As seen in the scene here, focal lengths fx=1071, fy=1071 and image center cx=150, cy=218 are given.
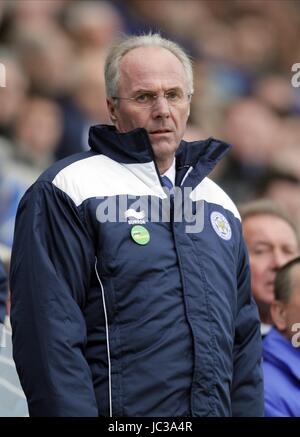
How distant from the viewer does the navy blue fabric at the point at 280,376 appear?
140 inches

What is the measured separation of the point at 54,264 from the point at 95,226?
14cm

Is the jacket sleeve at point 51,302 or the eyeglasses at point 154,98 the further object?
the eyeglasses at point 154,98

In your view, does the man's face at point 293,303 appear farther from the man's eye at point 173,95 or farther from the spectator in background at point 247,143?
the spectator in background at point 247,143

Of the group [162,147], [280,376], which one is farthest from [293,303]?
[162,147]

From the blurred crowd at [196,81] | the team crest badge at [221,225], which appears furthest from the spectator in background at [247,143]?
the team crest badge at [221,225]

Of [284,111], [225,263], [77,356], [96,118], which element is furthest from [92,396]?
[284,111]

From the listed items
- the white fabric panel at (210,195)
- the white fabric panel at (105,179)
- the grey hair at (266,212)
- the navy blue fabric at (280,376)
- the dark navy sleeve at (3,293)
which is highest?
the white fabric panel at (105,179)

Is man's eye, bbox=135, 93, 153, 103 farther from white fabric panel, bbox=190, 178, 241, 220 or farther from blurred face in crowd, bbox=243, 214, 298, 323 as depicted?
blurred face in crowd, bbox=243, 214, 298, 323

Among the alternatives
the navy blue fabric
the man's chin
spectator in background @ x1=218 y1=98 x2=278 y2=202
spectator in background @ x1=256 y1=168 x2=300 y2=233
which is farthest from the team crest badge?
spectator in background @ x1=218 y1=98 x2=278 y2=202

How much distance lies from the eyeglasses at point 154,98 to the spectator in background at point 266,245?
1.38 metres

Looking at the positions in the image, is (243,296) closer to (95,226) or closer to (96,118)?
(95,226)

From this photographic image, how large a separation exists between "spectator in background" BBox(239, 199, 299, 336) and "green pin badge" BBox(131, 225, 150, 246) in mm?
1470

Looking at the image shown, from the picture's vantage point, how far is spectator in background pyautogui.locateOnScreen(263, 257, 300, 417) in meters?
3.55

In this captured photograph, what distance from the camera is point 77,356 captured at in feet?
8.52
